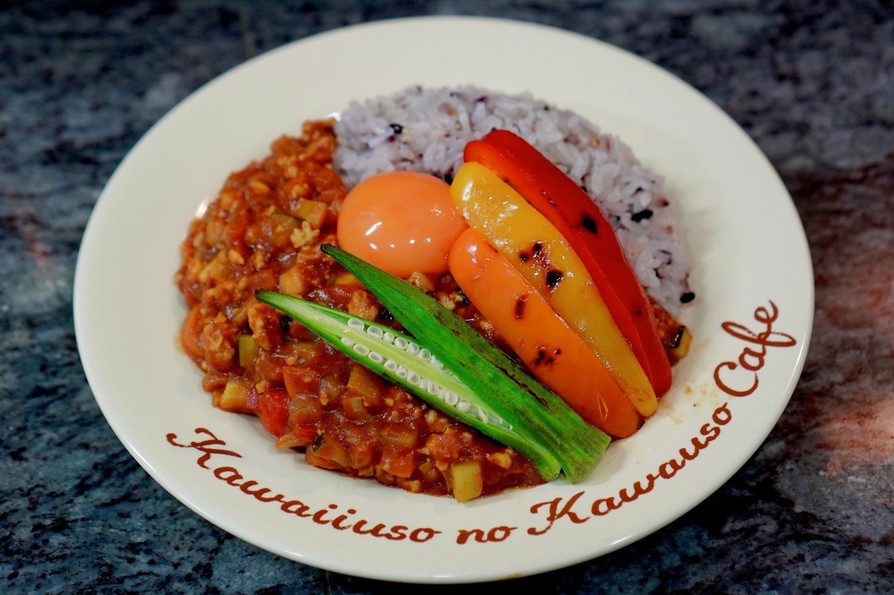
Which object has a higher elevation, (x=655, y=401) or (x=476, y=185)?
(x=476, y=185)

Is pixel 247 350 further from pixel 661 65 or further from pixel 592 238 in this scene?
pixel 661 65

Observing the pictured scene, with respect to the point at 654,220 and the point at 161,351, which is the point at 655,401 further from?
the point at 161,351

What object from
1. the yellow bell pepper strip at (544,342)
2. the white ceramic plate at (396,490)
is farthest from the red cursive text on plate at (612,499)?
the yellow bell pepper strip at (544,342)

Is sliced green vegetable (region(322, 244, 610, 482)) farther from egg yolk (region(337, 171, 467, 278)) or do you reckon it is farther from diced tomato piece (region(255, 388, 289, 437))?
diced tomato piece (region(255, 388, 289, 437))

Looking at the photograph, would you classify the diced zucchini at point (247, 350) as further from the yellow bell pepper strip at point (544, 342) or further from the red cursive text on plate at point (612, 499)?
the red cursive text on plate at point (612, 499)

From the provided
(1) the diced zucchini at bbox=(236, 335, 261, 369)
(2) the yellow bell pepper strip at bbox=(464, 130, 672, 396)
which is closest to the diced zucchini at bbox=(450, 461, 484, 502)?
(2) the yellow bell pepper strip at bbox=(464, 130, 672, 396)

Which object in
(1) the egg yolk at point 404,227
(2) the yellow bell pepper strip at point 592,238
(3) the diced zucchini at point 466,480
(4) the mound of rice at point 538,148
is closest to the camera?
(3) the diced zucchini at point 466,480

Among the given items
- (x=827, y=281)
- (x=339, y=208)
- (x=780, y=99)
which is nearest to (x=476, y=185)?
(x=339, y=208)
